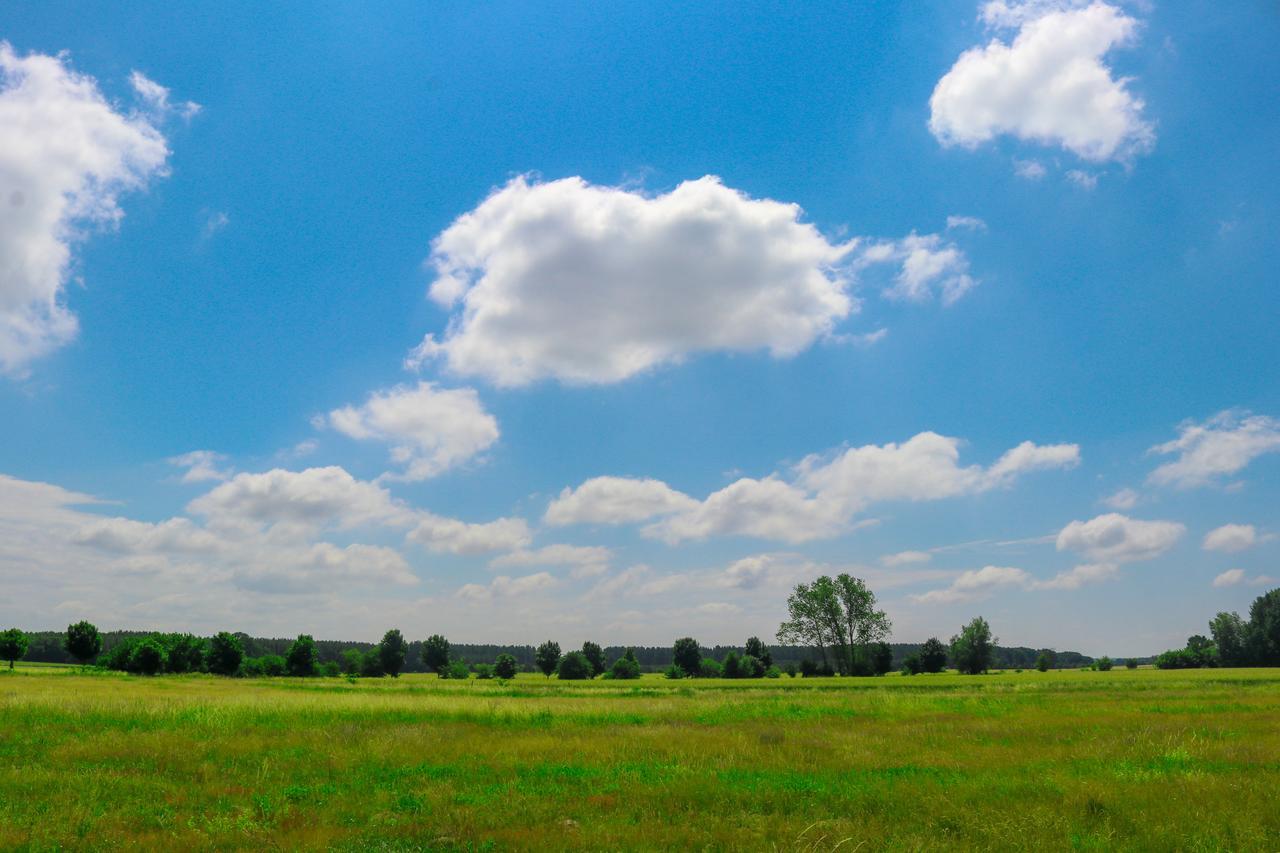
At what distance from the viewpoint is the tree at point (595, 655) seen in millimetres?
138613

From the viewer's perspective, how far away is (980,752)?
61.7 ft

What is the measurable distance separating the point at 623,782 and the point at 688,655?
431ft

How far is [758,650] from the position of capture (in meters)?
143

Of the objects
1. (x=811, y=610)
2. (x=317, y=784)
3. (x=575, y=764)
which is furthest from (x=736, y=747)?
(x=811, y=610)

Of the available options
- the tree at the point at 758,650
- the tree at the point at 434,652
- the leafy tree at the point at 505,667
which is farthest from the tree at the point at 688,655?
the tree at the point at 434,652

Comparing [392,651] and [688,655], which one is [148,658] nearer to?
[392,651]

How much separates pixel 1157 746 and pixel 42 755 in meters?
30.2

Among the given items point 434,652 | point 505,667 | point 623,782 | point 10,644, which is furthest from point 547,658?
point 623,782

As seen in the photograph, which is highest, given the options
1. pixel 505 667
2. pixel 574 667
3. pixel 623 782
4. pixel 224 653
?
pixel 623 782

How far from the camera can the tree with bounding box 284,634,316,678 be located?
116875 millimetres

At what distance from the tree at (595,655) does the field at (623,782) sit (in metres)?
118

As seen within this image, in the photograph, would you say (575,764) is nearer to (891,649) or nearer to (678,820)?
(678,820)

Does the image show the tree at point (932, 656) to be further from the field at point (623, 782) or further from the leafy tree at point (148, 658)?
the leafy tree at point (148, 658)

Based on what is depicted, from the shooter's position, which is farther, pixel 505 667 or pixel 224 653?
pixel 505 667
